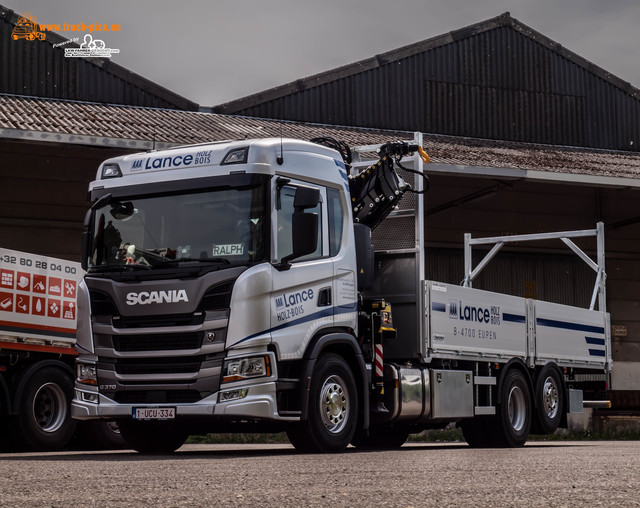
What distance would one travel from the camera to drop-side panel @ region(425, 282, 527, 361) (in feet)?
42.7

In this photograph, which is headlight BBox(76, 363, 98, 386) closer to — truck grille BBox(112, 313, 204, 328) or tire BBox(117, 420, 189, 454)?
truck grille BBox(112, 313, 204, 328)

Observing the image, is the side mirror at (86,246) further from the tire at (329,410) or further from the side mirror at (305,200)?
the tire at (329,410)

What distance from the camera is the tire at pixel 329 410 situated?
10.9 meters

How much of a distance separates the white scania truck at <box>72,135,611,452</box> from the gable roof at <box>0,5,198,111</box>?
41.9ft

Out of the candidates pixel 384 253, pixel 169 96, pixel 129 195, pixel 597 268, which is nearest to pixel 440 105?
pixel 169 96

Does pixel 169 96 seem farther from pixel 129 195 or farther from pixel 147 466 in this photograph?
pixel 147 466

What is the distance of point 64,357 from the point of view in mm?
13500

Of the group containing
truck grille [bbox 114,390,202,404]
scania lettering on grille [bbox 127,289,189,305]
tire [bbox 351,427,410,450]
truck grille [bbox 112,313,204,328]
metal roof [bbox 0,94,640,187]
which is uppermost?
metal roof [bbox 0,94,640,187]

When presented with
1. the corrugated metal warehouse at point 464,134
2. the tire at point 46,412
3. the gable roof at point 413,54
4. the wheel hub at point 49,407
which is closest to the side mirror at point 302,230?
the tire at point 46,412

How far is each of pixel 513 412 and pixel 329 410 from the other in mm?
4153

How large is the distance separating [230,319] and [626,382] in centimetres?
2006

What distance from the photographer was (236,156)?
10984 millimetres

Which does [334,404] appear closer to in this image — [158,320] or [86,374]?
[158,320]

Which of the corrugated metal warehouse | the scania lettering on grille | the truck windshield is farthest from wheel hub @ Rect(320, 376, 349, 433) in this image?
the corrugated metal warehouse
